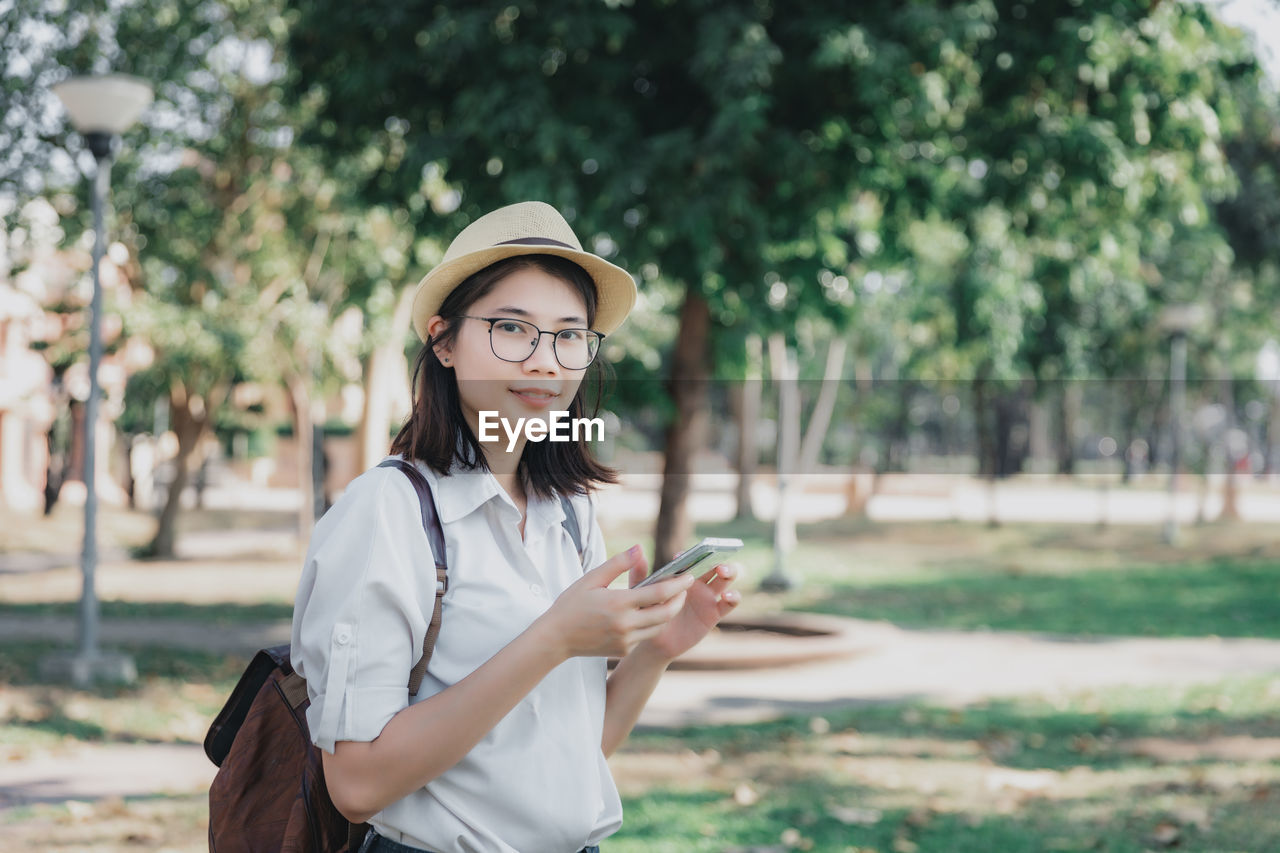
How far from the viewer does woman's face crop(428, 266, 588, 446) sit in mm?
1852

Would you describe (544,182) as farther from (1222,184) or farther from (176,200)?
(176,200)

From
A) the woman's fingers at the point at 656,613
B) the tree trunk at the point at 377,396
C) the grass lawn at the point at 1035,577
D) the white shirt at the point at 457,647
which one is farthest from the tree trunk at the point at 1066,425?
the woman's fingers at the point at 656,613

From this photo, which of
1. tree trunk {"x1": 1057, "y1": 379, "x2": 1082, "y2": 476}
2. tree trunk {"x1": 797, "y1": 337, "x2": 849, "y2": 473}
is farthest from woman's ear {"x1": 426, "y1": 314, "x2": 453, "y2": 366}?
tree trunk {"x1": 1057, "y1": 379, "x2": 1082, "y2": 476}

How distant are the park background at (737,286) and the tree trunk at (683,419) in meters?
0.03

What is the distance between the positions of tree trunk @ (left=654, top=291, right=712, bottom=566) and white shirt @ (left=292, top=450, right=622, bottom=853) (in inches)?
345

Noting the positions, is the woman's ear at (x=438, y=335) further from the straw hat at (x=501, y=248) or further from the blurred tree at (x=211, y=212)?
the blurred tree at (x=211, y=212)

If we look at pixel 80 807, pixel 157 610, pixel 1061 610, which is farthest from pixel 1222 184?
pixel 157 610

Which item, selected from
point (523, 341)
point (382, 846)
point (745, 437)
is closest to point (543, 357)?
point (523, 341)

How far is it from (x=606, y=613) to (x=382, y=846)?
52 cm

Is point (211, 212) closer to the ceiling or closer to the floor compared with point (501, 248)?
closer to the ceiling

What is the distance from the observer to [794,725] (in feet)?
25.6

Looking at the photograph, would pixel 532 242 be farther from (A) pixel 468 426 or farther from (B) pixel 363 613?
(B) pixel 363 613

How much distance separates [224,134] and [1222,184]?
1229 cm

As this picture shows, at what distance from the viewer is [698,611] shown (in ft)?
6.55
